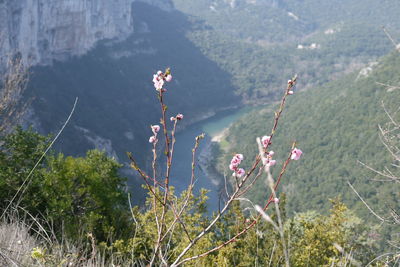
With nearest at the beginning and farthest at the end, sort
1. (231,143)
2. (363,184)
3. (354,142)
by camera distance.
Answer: (363,184) < (354,142) < (231,143)

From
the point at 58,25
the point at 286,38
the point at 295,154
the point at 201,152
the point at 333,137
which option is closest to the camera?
the point at 295,154

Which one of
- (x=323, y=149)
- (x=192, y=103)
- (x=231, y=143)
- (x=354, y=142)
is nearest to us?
(x=354, y=142)

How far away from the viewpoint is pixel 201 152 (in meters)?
47.3

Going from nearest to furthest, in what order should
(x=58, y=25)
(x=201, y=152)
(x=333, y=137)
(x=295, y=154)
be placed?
(x=295, y=154) < (x=333, y=137) < (x=58, y=25) < (x=201, y=152)

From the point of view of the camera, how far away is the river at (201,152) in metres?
36.9

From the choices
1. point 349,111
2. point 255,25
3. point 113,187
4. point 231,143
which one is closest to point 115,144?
point 231,143

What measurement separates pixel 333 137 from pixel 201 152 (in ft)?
46.3

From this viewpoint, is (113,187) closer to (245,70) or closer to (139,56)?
(139,56)

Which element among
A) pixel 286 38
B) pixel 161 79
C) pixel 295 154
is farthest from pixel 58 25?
pixel 286 38

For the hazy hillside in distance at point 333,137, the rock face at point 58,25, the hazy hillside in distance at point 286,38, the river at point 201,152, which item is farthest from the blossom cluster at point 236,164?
the hazy hillside in distance at point 286,38

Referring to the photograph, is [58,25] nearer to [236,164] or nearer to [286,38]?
[236,164]

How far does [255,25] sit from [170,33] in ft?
132

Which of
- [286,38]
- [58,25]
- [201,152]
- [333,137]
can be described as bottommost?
[201,152]

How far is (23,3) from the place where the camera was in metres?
37.2
